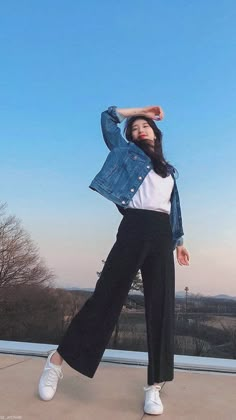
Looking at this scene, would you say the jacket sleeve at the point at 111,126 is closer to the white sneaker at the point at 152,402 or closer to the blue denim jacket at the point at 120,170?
the blue denim jacket at the point at 120,170

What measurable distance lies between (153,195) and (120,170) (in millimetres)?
189

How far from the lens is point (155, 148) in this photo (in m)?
2.14

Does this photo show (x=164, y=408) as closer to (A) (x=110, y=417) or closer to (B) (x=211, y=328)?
(A) (x=110, y=417)

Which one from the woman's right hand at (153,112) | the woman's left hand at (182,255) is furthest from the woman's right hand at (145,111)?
the woman's left hand at (182,255)

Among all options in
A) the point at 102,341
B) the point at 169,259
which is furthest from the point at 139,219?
the point at 102,341

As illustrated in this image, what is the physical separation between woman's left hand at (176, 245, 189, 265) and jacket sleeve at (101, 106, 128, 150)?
24.3 inches

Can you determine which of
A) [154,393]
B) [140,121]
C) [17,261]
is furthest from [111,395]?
[17,261]

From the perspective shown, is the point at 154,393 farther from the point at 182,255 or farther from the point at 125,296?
the point at 182,255

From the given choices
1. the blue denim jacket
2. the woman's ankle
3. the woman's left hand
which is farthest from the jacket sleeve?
the woman's ankle

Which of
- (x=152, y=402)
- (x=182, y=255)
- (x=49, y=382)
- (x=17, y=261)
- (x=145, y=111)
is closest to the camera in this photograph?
(x=152, y=402)

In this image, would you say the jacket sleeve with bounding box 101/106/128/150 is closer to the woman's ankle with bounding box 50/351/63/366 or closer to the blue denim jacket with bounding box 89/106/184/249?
the blue denim jacket with bounding box 89/106/184/249

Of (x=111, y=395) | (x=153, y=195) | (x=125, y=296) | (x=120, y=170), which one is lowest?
(x=111, y=395)

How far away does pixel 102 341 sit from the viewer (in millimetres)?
1932

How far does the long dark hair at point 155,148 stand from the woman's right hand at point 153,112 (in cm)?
3
